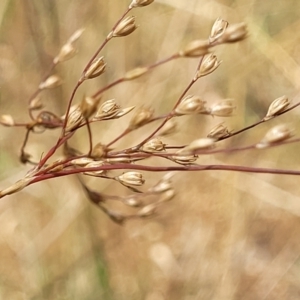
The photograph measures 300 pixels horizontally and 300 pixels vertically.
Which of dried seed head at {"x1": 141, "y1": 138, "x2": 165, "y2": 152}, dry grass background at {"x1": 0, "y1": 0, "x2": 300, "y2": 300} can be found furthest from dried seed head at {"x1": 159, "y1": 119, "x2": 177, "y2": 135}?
dry grass background at {"x1": 0, "y1": 0, "x2": 300, "y2": 300}

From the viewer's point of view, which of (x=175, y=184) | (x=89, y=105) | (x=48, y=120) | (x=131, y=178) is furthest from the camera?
(x=175, y=184)

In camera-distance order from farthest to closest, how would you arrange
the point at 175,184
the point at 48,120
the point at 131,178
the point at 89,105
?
the point at 175,184
the point at 48,120
the point at 131,178
the point at 89,105

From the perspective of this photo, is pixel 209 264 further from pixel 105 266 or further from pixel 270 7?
pixel 270 7

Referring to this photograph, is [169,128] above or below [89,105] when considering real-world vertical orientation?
below

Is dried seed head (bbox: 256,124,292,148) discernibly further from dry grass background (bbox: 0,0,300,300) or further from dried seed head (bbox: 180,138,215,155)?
dry grass background (bbox: 0,0,300,300)

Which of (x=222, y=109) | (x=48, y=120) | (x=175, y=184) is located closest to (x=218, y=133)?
(x=222, y=109)

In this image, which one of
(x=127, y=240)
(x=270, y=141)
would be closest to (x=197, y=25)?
(x=127, y=240)

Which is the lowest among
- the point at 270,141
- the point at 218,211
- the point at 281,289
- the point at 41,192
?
the point at 281,289

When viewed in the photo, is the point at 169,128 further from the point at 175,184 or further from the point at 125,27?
the point at 175,184
